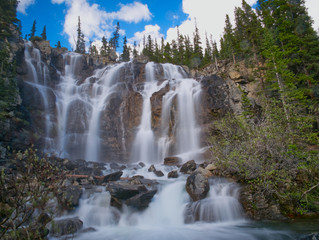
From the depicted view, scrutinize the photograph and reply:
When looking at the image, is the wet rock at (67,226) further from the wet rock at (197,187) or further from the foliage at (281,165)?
the foliage at (281,165)

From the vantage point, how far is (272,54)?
646 inches

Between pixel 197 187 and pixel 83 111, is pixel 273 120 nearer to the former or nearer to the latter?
pixel 197 187

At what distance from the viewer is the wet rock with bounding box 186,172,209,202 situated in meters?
9.73

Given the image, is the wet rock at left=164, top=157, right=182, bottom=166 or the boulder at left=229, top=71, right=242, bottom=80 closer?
the wet rock at left=164, top=157, right=182, bottom=166

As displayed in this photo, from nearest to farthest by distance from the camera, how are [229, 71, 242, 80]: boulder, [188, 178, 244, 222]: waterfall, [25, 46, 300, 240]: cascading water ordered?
[25, 46, 300, 240]: cascading water → [188, 178, 244, 222]: waterfall → [229, 71, 242, 80]: boulder

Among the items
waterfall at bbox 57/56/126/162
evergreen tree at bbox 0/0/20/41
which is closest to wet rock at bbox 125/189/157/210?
waterfall at bbox 57/56/126/162

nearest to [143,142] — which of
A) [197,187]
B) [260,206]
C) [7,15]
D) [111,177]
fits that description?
[111,177]

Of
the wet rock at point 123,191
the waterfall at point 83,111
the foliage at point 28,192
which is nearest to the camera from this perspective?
the foliage at point 28,192

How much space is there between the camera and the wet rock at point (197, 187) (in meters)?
9.73

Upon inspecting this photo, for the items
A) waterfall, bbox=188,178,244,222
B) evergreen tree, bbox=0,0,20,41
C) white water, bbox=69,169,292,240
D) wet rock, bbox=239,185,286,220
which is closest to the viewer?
white water, bbox=69,169,292,240

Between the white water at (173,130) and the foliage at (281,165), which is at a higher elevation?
the white water at (173,130)

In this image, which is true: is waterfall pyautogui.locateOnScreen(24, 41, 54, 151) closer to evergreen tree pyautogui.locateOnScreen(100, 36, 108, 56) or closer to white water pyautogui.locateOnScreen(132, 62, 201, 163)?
white water pyautogui.locateOnScreen(132, 62, 201, 163)

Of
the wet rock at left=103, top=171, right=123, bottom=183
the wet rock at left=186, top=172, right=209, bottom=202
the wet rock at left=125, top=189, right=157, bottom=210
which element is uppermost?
the wet rock at left=103, top=171, right=123, bottom=183

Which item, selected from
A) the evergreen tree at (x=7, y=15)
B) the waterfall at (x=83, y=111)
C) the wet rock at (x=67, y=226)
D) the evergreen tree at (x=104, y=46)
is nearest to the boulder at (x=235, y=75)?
the waterfall at (x=83, y=111)
